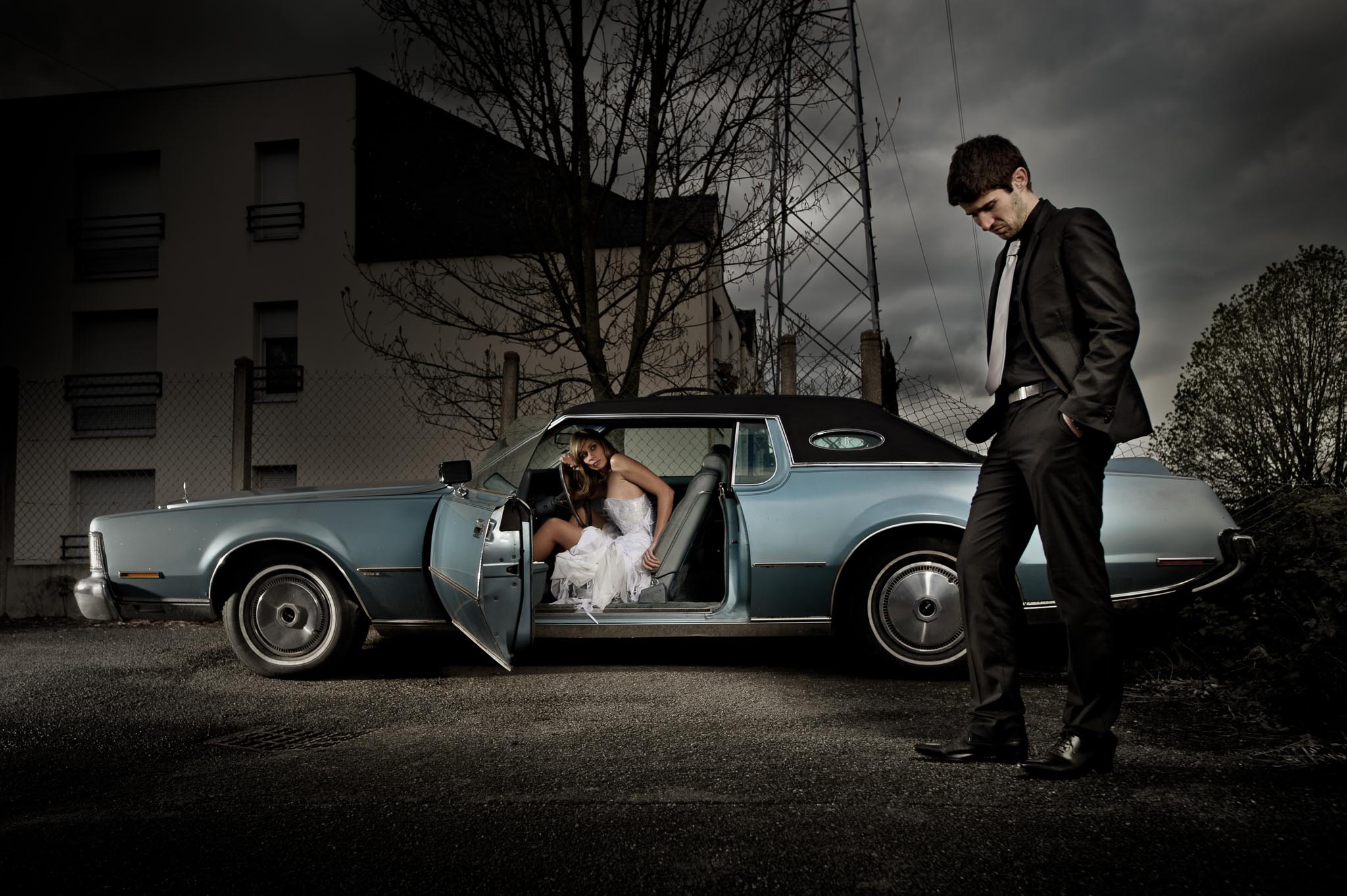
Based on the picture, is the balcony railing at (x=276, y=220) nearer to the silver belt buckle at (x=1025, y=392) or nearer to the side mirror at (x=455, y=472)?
the side mirror at (x=455, y=472)

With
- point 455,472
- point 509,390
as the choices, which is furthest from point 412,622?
point 509,390

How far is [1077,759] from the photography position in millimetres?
2943

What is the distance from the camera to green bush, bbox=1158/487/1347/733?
3938mm

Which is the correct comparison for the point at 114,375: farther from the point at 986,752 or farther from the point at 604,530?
the point at 986,752

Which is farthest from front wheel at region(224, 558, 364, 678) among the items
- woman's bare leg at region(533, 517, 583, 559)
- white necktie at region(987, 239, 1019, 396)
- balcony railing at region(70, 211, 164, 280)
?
balcony railing at region(70, 211, 164, 280)

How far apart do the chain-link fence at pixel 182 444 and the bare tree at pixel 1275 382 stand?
1031 cm

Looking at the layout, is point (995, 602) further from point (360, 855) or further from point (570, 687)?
point (570, 687)

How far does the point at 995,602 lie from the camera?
318 cm

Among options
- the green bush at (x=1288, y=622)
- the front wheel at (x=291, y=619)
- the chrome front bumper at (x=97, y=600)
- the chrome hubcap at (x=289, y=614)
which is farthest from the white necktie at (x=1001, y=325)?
the chrome front bumper at (x=97, y=600)

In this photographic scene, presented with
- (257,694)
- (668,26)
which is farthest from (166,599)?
(668,26)

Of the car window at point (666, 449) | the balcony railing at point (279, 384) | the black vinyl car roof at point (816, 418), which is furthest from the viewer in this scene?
the balcony railing at point (279, 384)

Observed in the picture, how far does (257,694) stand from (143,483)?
1670cm

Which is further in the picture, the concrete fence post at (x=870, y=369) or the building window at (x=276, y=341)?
the building window at (x=276, y=341)

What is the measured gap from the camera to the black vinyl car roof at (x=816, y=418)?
5.30 metres
